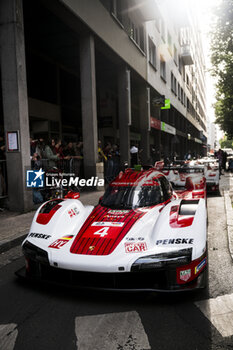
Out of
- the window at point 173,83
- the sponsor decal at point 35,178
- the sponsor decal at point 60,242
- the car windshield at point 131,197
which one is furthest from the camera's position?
the window at point 173,83

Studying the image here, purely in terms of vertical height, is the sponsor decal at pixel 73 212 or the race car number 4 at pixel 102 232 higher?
the sponsor decal at pixel 73 212

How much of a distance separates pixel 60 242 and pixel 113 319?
1.09 meters

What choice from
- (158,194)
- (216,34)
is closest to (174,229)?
(158,194)

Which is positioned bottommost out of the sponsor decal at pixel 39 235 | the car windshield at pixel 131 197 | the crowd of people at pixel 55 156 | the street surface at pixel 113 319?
the street surface at pixel 113 319

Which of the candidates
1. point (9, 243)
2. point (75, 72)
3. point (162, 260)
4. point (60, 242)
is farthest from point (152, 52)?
point (162, 260)

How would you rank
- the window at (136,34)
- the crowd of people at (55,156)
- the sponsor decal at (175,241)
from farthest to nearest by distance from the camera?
1. the window at (136,34)
2. the crowd of people at (55,156)
3. the sponsor decal at (175,241)

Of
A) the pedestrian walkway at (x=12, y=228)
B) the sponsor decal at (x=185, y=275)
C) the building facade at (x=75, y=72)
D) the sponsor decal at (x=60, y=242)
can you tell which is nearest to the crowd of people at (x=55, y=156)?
the building facade at (x=75, y=72)

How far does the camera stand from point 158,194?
455cm

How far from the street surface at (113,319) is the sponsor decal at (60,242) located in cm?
43

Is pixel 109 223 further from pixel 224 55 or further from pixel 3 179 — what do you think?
pixel 224 55

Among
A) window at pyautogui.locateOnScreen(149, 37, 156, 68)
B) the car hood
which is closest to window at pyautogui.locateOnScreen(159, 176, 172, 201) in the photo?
the car hood

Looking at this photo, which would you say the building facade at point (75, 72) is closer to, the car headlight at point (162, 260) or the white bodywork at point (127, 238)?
the white bodywork at point (127, 238)

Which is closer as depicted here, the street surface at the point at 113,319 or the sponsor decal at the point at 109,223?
the street surface at the point at 113,319

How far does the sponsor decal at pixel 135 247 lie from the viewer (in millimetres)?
3061
